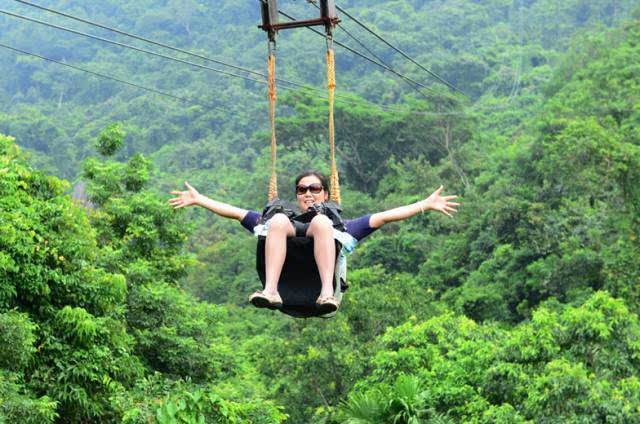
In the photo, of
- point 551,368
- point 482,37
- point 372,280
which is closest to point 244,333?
point 372,280

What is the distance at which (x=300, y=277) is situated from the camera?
17.4 ft

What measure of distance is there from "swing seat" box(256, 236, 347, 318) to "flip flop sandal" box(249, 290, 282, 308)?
161 mm

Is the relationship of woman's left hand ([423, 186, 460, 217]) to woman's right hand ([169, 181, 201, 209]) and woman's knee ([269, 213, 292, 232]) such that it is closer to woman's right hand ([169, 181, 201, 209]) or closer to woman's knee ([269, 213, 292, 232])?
woman's knee ([269, 213, 292, 232])

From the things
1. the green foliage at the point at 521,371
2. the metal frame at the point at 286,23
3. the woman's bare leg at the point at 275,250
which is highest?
the metal frame at the point at 286,23

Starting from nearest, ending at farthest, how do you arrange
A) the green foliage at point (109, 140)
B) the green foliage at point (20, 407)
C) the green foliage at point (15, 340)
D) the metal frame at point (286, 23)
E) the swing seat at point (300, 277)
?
the swing seat at point (300, 277) → the metal frame at point (286, 23) → the green foliage at point (20, 407) → the green foliage at point (15, 340) → the green foliage at point (109, 140)

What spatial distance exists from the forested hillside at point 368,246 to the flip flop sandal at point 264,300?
2.34 meters

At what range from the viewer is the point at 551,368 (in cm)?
1184

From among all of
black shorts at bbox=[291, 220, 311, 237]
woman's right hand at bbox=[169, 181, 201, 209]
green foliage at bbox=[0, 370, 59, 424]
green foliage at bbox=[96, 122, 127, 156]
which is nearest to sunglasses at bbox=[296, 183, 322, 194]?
black shorts at bbox=[291, 220, 311, 237]

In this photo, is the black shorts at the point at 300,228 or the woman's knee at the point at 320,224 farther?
the black shorts at the point at 300,228

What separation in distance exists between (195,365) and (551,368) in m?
4.10

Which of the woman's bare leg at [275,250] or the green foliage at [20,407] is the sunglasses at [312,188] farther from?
the green foliage at [20,407]

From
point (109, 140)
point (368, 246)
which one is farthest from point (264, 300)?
point (368, 246)

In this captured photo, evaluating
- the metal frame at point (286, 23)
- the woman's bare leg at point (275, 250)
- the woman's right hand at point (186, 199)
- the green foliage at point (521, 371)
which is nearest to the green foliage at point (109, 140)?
the green foliage at point (521, 371)

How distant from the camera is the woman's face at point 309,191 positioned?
546 centimetres
